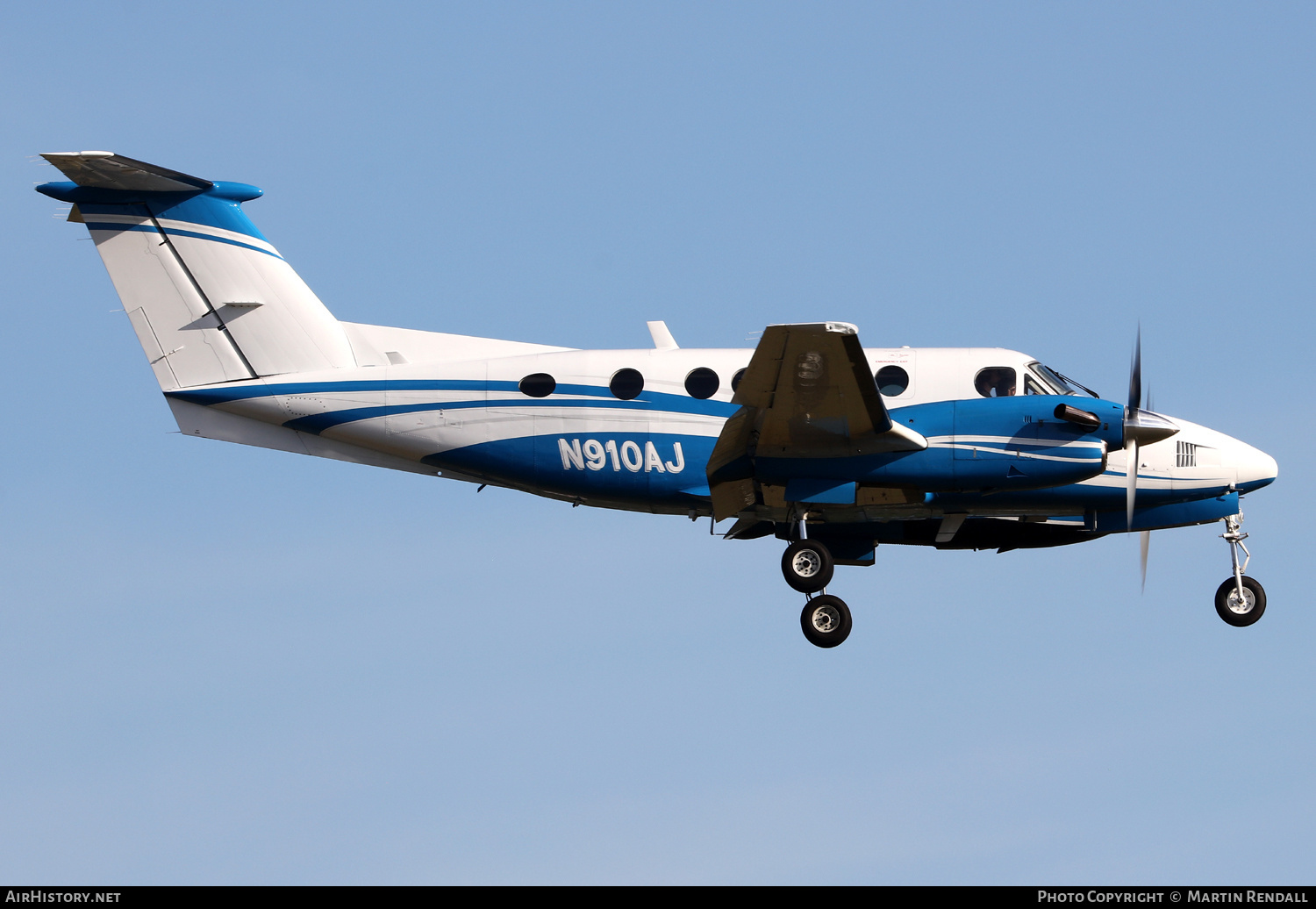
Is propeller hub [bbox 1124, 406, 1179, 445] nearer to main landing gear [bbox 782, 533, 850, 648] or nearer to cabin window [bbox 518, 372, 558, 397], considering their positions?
main landing gear [bbox 782, 533, 850, 648]

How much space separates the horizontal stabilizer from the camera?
19.4 metres

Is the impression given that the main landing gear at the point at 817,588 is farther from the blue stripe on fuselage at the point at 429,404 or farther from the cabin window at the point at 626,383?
the cabin window at the point at 626,383

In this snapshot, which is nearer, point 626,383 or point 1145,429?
point 1145,429

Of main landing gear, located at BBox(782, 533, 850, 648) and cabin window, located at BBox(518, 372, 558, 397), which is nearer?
main landing gear, located at BBox(782, 533, 850, 648)

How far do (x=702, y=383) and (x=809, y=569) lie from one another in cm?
272

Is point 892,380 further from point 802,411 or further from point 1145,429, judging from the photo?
point 1145,429

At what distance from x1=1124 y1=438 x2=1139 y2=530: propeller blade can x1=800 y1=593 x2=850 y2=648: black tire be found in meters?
3.98

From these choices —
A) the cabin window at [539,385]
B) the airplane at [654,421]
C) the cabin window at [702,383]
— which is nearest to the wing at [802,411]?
the airplane at [654,421]

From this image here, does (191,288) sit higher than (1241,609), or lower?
higher

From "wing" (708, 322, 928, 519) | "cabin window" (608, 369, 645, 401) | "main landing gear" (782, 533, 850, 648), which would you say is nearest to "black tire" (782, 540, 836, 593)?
"main landing gear" (782, 533, 850, 648)

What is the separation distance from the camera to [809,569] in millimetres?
18953

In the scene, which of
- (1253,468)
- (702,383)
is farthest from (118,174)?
(1253,468)

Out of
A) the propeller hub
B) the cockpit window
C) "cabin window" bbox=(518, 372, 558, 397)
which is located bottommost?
the propeller hub

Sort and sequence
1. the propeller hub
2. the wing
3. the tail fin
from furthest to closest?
the tail fin, the propeller hub, the wing
